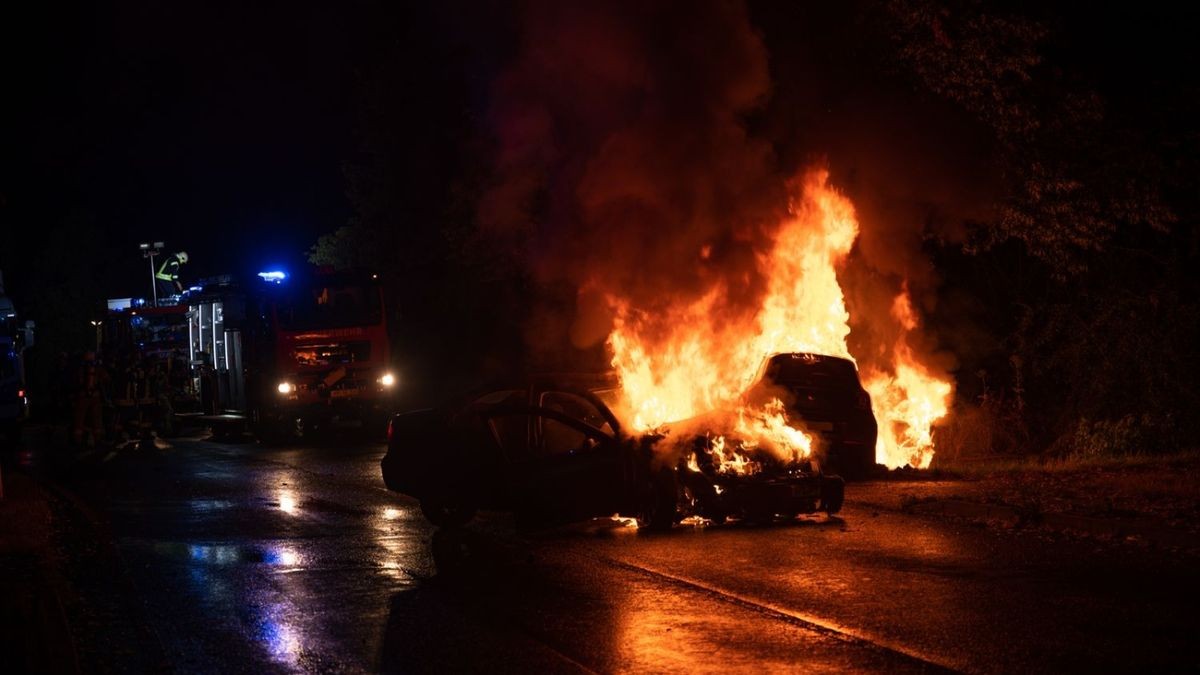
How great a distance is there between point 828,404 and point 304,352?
14150 mm

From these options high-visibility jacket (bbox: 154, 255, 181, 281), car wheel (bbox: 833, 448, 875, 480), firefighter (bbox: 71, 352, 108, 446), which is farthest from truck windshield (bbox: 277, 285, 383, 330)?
high-visibility jacket (bbox: 154, 255, 181, 281)

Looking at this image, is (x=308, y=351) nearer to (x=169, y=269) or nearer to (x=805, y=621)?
(x=169, y=269)

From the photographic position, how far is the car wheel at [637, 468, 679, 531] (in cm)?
1191

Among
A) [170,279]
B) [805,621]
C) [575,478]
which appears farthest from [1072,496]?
[170,279]

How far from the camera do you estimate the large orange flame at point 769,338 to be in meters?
15.4

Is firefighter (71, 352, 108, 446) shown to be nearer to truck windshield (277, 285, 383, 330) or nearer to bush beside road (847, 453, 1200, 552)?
truck windshield (277, 285, 383, 330)

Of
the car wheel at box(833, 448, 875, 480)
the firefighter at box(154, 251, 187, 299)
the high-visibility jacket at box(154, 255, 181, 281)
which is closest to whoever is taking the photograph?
the car wheel at box(833, 448, 875, 480)

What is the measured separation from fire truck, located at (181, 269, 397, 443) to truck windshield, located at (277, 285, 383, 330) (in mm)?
21

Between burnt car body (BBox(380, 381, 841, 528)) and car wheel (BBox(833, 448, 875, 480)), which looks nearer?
burnt car body (BBox(380, 381, 841, 528))

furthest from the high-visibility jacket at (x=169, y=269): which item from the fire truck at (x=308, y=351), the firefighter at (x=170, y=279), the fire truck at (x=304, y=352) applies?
the fire truck at (x=308, y=351)

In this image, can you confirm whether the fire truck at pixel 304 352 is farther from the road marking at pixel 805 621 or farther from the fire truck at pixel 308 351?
the road marking at pixel 805 621

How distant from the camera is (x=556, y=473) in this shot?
37.9ft

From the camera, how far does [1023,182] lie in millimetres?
18625

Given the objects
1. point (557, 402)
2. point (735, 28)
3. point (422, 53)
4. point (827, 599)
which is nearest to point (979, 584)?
point (827, 599)
